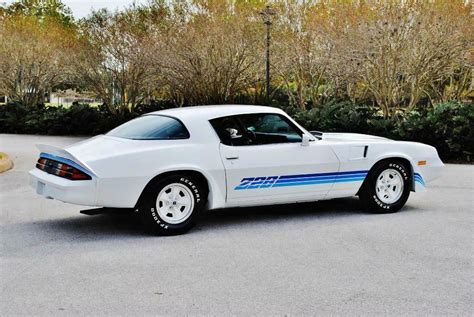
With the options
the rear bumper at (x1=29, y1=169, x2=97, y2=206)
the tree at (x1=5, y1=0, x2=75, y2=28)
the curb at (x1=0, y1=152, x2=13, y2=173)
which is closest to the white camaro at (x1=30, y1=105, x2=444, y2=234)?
the rear bumper at (x1=29, y1=169, x2=97, y2=206)

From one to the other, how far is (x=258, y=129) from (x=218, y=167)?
34.0 inches

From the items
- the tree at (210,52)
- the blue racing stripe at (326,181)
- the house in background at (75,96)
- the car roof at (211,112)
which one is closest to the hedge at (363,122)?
the tree at (210,52)

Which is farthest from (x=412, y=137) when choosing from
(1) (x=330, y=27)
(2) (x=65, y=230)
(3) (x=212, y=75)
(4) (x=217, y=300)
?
(4) (x=217, y=300)

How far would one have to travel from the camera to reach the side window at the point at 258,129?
7.00 m

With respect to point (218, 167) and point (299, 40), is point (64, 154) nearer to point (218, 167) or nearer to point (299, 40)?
point (218, 167)

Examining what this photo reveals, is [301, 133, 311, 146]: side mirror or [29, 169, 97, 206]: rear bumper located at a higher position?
[301, 133, 311, 146]: side mirror

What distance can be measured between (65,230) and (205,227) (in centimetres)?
157

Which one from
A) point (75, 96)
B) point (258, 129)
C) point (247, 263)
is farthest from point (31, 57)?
point (247, 263)

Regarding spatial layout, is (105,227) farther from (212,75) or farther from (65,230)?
(212,75)

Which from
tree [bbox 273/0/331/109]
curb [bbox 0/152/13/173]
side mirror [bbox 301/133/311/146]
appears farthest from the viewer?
tree [bbox 273/0/331/109]

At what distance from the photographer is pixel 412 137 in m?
15.5

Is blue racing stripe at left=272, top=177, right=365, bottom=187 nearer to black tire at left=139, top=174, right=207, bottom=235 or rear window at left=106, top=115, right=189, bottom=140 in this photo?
black tire at left=139, top=174, right=207, bottom=235

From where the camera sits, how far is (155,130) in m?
6.86

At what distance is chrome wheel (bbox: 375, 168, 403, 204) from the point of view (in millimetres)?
7703
